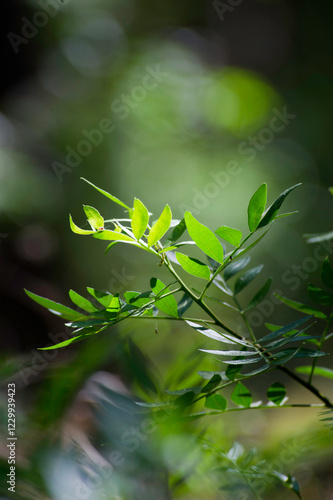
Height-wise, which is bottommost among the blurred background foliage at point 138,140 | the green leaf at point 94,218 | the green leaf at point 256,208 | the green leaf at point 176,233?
the blurred background foliage at point 138,140

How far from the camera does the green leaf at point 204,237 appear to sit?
23cm

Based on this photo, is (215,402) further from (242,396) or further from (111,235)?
(111,235)

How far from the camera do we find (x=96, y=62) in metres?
1.77

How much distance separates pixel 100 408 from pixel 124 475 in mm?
53

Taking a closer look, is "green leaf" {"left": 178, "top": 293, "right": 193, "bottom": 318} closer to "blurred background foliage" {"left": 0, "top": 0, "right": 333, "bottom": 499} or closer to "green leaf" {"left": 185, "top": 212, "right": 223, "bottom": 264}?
"green leaf" {"left": 185, "top": 212, "right": 223, "bottom": 264}

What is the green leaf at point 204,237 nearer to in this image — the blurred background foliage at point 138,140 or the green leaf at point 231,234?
the green leaf at point 231,234

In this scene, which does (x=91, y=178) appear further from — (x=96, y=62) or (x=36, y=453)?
(x=36, y=453)

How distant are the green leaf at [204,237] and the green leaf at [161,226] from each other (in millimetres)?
13

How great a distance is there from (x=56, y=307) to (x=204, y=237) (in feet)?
0.32

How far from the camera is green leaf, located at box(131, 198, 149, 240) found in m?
0.23

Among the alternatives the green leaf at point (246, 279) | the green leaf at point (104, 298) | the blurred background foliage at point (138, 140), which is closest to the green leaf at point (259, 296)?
the green leaf at point (246, 279)

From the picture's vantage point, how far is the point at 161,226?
0.23 metres

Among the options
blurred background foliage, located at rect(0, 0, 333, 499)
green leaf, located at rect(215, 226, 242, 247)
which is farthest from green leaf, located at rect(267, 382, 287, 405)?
blurred background foliage, located at rect(0, 0, 333, 499)

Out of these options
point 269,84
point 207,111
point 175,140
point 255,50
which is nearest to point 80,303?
point 175,140
